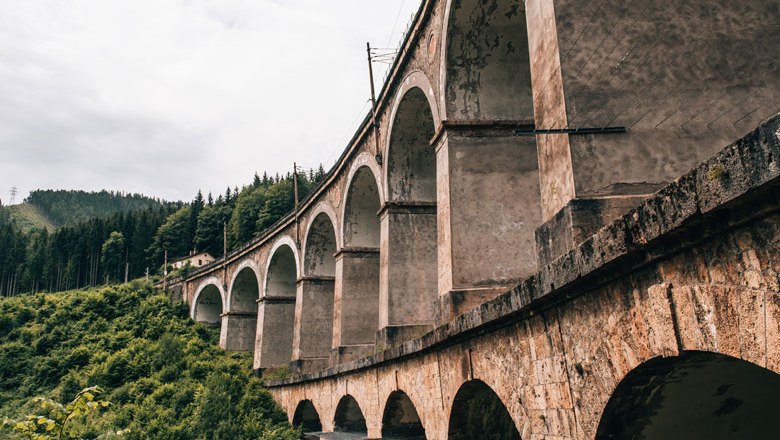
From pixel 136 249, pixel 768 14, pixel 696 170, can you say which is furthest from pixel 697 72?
pixel 136 249

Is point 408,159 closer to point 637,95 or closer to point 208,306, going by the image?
point 637,95

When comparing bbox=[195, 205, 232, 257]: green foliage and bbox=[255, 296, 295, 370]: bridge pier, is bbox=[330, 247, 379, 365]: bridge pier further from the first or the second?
bbox=[195, 205, 232, 257]: green foliage

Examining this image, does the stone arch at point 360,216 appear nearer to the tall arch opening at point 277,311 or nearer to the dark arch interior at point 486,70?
the dark arch interior at point 486,70

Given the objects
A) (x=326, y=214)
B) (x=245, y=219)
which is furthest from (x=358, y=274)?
(x=245, y=219)

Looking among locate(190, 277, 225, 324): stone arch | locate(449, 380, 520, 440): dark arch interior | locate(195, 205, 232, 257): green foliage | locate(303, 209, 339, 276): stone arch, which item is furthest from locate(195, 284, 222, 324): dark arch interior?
locate(195, 205, 232, 257): green foliage

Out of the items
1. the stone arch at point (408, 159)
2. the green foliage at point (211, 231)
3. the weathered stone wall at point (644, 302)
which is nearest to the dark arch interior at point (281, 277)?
the stone arch at point (408, 159)

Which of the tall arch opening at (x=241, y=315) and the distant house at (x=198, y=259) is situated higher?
the distant house at (x=198, y=259)

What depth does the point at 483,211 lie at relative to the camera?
26.4 ft

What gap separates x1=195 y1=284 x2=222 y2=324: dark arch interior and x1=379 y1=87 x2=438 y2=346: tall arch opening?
22.3 metres

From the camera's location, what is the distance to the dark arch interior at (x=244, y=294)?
89.0ft

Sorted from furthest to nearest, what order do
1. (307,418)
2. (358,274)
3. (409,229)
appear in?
1. (307,418)
2. (358,274)
3. (409,229)

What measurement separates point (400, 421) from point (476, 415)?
9.94 feet

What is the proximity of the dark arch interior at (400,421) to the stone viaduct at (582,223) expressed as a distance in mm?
37

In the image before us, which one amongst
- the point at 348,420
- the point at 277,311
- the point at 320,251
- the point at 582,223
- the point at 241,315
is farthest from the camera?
the point at 241,315
